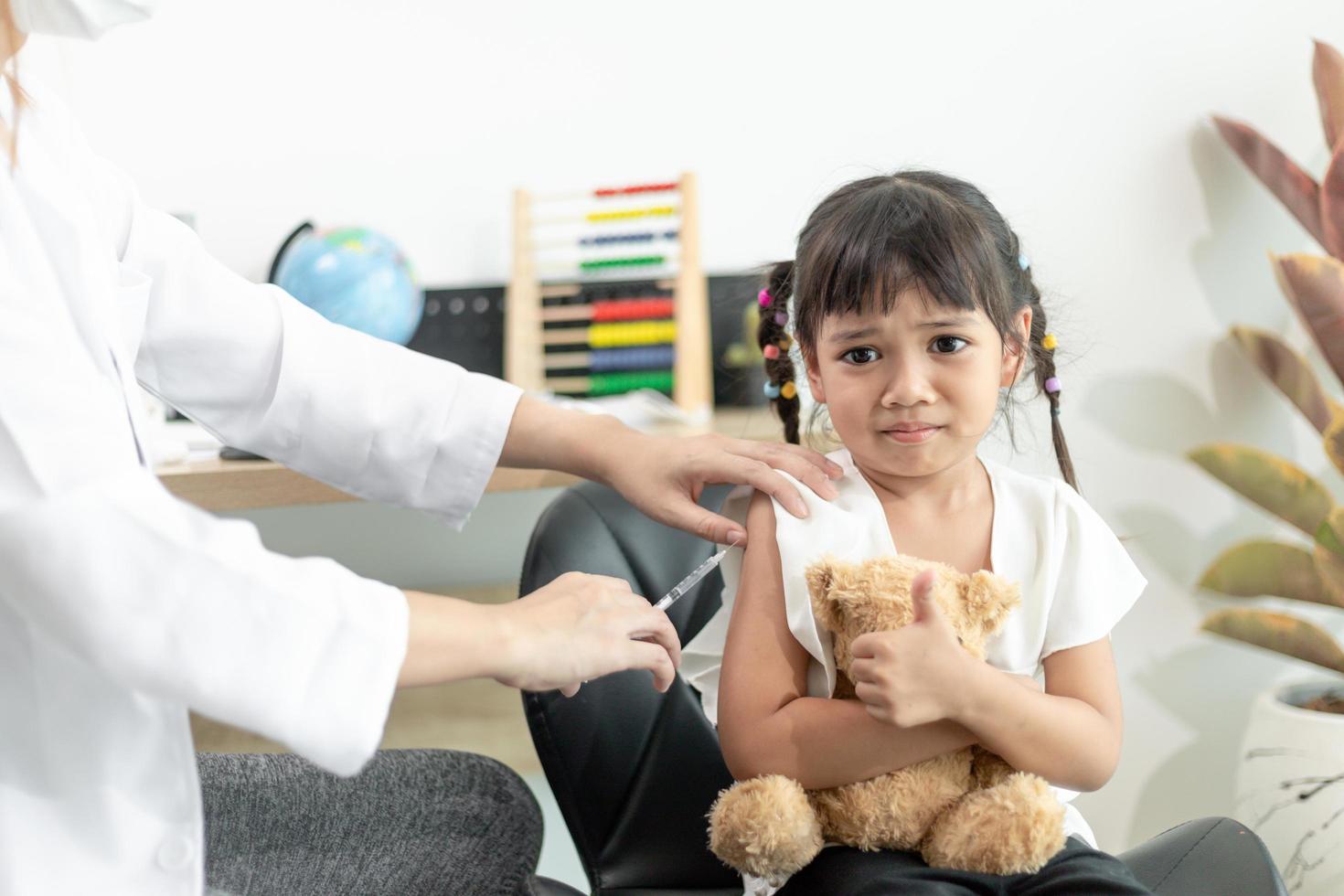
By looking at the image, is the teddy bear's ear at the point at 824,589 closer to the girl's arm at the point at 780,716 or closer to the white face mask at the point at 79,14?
the girl's arm at the point at 780,716

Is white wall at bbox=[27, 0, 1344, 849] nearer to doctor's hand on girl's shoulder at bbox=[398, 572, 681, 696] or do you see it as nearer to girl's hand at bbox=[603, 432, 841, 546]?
girl's hand at bbox=[603, 432, 841, 546]

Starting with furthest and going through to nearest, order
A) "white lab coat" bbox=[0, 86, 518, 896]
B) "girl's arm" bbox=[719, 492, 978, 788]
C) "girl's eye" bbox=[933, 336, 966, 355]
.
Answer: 1. "girl's eye" bbox=[933, 336, 966, 355]
2. "girl's arm" bbox=[719, 492, 978, 788]
3. "white lab coat" bbox=[0, 86, 518, 896]

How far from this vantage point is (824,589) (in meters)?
1.05

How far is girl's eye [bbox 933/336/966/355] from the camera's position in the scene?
44.4 inches

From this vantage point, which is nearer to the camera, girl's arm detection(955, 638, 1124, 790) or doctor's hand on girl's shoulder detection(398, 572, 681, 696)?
doctor's hand on girl's shoulder detection(398, 572, 681, 696)

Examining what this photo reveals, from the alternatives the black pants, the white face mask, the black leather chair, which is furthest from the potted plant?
the white face mask

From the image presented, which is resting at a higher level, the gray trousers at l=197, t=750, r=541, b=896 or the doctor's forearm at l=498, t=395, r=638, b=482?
the doctor's forearm at l=498, t=395, r=638, b=482

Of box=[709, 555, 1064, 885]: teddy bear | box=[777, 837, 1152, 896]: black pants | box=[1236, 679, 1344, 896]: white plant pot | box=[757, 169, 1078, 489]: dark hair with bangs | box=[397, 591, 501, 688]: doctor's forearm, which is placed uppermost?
box=[757, 169, 1078, 489]: dark hair with bangs

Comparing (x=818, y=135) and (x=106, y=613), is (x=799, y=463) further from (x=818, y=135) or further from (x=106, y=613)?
(x=818, y=135)

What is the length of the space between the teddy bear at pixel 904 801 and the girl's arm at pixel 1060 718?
0.03 meters

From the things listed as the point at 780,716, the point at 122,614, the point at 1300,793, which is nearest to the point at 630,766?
the point at 780,716

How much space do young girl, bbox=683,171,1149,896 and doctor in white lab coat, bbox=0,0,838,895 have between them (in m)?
0.10

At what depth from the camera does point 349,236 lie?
192 cm

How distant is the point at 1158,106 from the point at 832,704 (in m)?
1.61
